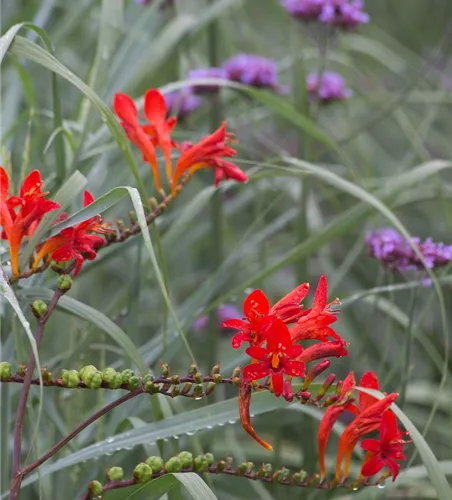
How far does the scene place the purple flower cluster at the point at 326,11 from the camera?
184cm

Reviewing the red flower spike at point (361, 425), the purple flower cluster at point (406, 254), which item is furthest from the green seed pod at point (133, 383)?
the purple flower cluster at point (406, 254)

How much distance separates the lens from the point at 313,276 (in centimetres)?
254

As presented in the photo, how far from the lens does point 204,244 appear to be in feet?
7.54

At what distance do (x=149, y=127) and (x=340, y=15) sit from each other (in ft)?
2.69

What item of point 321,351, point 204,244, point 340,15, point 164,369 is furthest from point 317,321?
point 204,244

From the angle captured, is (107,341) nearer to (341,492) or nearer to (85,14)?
(341,492)

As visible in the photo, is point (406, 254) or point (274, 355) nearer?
point (274, 355)

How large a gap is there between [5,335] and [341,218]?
1.59 ft

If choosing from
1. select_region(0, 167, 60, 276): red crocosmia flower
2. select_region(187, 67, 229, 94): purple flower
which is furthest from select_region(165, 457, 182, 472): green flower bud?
select_region(187, 67, 229, 94): purple flower

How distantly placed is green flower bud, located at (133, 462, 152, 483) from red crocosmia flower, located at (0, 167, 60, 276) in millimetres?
218

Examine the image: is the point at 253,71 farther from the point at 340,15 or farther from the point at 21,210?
the point at 21,210

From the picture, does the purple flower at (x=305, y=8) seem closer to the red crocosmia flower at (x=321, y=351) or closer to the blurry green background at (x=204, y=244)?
the blurry green background at (x=204, y=244)

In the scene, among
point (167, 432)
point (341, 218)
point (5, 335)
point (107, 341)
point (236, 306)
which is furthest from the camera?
point (236, 306)

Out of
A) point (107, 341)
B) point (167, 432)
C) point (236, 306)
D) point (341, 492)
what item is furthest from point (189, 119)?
point (167, 432)
